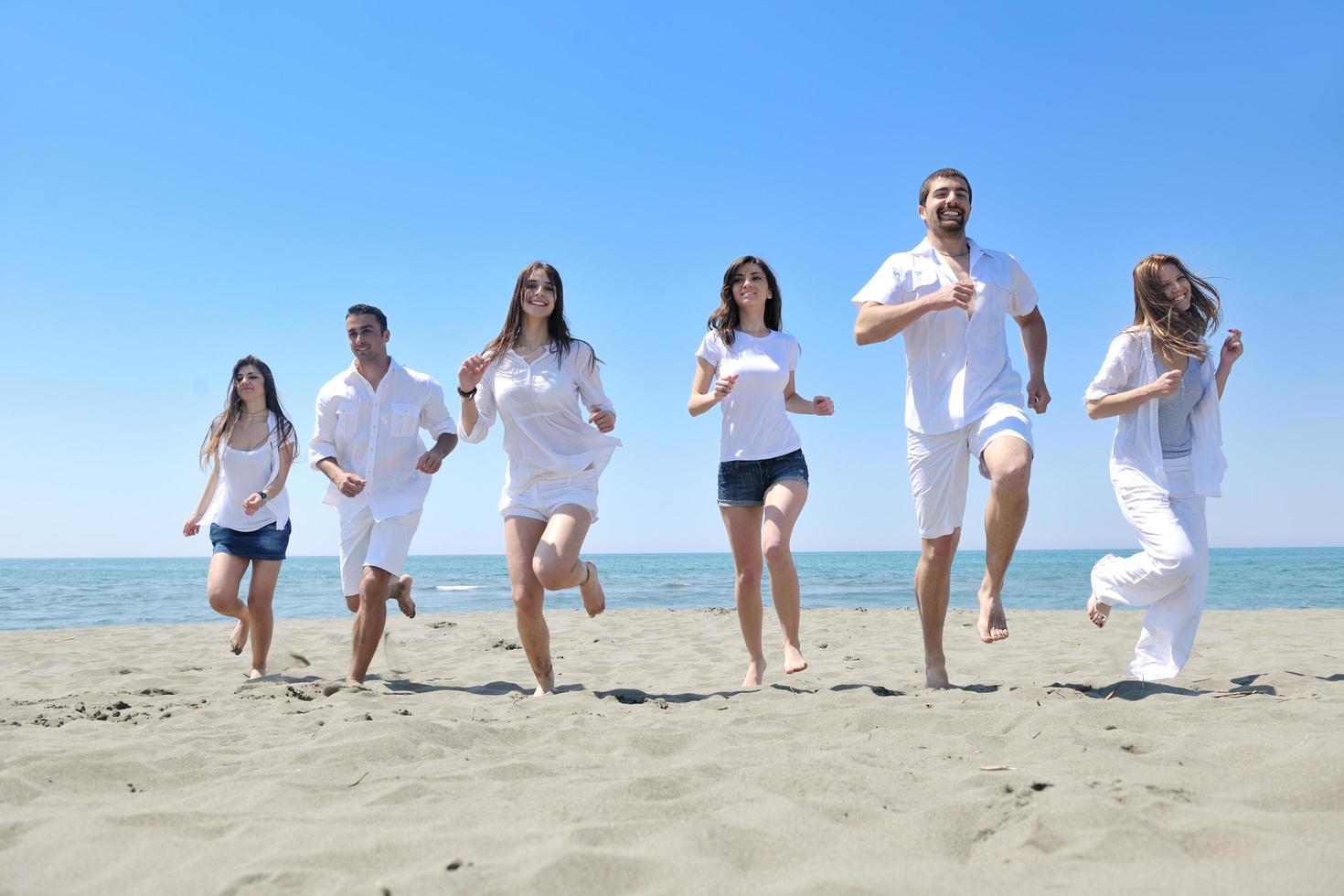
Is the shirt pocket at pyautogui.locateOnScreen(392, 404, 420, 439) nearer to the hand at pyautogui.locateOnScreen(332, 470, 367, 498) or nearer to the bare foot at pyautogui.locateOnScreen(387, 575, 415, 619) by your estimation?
the hand at pyautogui.locateOnScreen(332, 470, 367, 498)

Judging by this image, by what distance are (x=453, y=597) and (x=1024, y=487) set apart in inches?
713

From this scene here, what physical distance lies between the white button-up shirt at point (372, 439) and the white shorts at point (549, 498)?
78cm

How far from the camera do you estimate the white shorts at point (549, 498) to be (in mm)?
5027

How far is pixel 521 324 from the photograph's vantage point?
528 cm

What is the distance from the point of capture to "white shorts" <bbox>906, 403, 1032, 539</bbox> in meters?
4.36

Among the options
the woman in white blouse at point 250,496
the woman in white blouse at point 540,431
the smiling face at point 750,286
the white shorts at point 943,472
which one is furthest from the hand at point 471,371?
the white shorts at point 943,472

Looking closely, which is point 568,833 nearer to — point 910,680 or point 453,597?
point 910,680

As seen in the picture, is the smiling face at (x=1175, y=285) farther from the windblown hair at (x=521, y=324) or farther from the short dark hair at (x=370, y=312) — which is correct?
the short dark hair at (x=370, y=312)

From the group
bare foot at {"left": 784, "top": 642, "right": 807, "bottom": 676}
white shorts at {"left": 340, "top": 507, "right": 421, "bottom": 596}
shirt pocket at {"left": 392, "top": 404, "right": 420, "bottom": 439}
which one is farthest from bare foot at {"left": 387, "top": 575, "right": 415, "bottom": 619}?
bare foot at {"left": 784, "top": 642, "right": 807, "bottom": 676}

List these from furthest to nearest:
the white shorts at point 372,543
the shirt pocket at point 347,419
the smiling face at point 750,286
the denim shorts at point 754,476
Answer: the shirt pocket at point 347,419
the smiling face at point 750,286
the white shorts at point 372,543
the denim shorts at point 754,476

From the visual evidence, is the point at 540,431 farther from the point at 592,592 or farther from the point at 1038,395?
the point at 1038,395

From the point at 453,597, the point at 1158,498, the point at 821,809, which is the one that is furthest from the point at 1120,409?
the point at 453,597

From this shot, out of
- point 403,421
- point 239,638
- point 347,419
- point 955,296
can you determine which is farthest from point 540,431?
point 239,638

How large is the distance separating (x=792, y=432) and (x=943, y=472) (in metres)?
1.01
